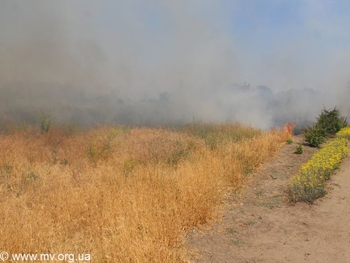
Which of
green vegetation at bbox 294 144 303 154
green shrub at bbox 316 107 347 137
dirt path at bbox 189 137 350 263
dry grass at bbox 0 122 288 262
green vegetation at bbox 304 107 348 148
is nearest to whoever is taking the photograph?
dry grass at bbox 0 122 288 262

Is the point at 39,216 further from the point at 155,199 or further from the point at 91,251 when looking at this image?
the point at 155,199

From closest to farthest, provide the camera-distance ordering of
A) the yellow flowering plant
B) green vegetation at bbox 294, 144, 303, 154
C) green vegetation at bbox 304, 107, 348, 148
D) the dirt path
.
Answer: the dirt path → the yellow flowering plant → green vegetation at bbox 294, 144, 303, 154 → green vegetation at bbox 304, 107, 348, 148

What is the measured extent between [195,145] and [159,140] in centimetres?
129

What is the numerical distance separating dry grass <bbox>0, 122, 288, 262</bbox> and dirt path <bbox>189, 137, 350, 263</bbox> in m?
0.39

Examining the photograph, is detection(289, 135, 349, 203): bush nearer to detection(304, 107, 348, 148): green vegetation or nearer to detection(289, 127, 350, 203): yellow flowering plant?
detection(289, 127, 350, 203): yellow flowering plant

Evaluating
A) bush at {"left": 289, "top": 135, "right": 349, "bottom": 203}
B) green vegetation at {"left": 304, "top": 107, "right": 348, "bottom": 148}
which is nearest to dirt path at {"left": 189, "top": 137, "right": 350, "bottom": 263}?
bush at {"left": 289, "top": 135, "right": 349, "bottom": 203}

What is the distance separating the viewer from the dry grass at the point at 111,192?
344cm

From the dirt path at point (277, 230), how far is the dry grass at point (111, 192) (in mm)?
394

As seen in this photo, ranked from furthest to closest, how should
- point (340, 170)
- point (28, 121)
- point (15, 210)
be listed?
1. point (28, 121)
2. point (340, 170)
3. point (15, 210)

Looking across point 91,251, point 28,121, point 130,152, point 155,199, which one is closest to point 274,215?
point 155,199

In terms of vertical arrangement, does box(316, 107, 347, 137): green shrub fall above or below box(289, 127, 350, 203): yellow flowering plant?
above

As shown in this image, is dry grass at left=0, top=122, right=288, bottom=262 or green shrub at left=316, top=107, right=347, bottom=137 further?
green shrub at left=316, top=107, right=347, bottom=137

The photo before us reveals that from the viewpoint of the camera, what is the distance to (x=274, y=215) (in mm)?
5203

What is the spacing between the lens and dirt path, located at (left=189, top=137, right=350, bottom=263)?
3.78 metres
